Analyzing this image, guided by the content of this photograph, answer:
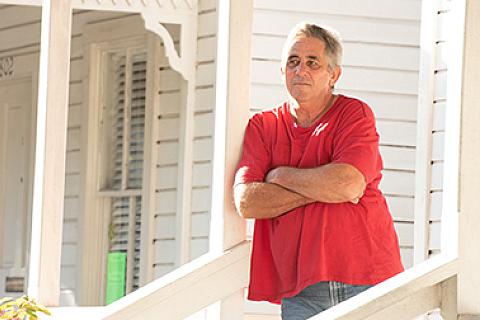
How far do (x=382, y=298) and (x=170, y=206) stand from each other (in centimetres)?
624

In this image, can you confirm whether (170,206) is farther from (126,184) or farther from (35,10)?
(35,10)

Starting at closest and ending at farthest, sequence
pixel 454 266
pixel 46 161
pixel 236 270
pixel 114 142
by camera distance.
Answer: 1. pixel 454 266
2. pixel 236 270
3. pixel 46 161
4. pixel 114 142

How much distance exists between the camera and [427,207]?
7.88 m

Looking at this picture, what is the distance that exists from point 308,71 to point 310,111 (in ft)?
0.46

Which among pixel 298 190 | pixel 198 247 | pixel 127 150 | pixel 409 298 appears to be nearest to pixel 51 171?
pixel 298 190

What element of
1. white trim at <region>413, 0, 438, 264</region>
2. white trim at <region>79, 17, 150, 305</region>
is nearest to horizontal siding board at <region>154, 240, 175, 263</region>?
white trim at <region>79, 17, 150, 305</region>

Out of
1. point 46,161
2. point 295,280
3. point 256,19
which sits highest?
point 256,19

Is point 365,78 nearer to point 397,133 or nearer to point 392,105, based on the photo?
point 392,105

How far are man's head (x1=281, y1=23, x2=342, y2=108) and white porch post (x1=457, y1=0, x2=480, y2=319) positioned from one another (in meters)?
1.03

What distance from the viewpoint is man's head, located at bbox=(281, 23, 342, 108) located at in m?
4.49

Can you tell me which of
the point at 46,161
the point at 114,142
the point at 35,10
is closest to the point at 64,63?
the point at 46,161

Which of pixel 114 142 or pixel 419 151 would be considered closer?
pixel 419 151

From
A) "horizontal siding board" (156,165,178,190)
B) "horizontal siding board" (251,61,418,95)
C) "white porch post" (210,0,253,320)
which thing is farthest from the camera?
"horizontal siding board" (156,165,178,190)

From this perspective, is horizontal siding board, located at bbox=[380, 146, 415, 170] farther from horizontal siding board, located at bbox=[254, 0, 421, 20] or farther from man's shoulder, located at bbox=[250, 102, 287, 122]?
man's shoulder, located at bbox=[250, 102, 287, 122]
